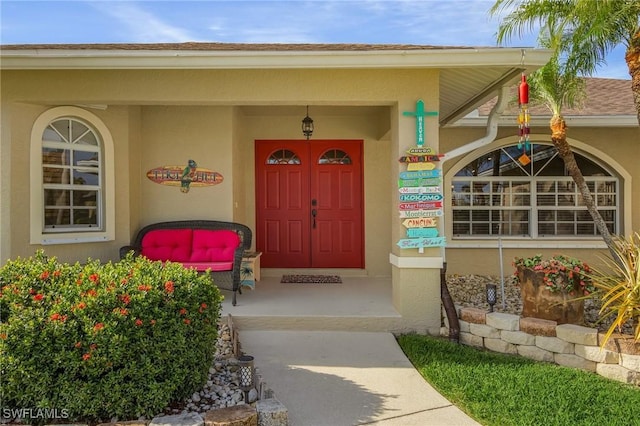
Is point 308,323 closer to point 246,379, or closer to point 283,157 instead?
point 246,379

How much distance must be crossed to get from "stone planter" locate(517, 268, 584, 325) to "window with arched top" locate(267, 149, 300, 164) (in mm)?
4818

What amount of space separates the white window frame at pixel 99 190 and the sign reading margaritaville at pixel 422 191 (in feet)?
13.4

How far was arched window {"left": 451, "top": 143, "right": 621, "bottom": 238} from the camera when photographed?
27.8 ft

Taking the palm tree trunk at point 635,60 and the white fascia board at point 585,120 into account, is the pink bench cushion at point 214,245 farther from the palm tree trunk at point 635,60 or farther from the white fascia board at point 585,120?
the palm tree trunk at point 635,60

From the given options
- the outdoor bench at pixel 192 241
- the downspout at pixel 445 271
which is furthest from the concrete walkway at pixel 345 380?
the outdoor bench at pixel 192 241

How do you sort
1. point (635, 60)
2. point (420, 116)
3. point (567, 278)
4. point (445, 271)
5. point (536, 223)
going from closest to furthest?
point (567, 278)
point (420, 116)
point (445, 271)
point (635, 60)
point (536, 223)

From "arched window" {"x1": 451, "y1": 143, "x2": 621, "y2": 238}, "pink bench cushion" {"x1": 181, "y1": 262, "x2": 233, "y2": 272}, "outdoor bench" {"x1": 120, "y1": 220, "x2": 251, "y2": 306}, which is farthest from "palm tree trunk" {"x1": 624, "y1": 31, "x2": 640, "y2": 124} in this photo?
"pink bench cushion" {"x1": 181, "y1": 262, "x2": 233, "y2": 272}

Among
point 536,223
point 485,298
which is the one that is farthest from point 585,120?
point 485,298

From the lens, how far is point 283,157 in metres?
8.64

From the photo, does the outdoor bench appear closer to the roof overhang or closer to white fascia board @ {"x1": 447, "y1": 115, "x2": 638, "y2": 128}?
the roof overhang

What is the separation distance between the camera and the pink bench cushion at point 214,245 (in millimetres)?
6727

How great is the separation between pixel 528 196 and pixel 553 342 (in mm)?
4459

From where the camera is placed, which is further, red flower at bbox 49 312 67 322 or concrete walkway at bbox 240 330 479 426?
concrete walkway at bbox 240 330 479 426

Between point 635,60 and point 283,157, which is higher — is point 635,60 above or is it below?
above
